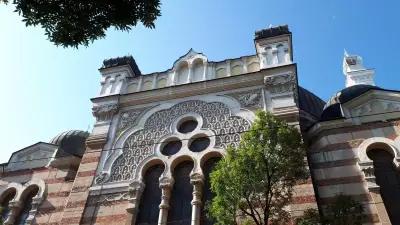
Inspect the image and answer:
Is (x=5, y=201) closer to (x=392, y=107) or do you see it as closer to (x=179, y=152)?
(x=179, y=152)

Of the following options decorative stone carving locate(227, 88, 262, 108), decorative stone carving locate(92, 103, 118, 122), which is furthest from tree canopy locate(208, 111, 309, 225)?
decorative stone carving locate(92, 103, 118, 122)

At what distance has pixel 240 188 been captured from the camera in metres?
8.15

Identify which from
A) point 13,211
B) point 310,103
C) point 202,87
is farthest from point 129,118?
point 310,103

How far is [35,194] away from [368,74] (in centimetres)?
1923

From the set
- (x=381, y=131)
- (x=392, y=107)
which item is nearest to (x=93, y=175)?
(x=381, y=131)

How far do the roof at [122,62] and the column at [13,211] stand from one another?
20.5 ft

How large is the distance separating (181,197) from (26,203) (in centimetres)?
573

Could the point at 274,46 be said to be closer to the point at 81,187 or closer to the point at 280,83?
the point at 280,83

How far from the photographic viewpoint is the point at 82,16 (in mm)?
6285

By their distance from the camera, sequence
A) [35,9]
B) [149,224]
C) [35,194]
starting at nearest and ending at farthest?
1. [35,9]
2. [149,224]
3. [35,194]

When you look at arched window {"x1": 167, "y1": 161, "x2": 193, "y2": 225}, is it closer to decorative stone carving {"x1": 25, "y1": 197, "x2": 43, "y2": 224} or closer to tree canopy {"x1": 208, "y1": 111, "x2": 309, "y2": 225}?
tree canopy {"x1": 208, "y1": 111, "x2": 309, "y2": 225}

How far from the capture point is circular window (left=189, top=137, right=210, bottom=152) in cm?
1280

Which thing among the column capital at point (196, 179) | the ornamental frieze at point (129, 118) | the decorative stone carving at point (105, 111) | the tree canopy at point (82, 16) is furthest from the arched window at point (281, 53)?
the tree canopy at point (82, 16)

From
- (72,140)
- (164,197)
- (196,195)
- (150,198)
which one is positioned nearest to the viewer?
(196,195)
